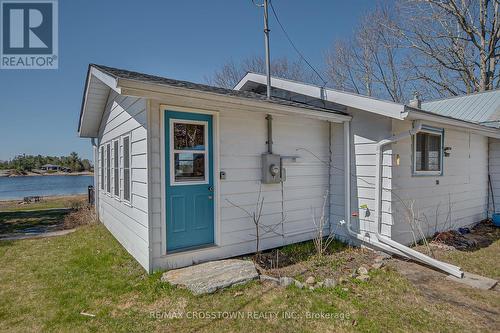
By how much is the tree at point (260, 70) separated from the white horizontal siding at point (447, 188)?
12.5 m

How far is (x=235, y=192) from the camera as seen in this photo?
455cm

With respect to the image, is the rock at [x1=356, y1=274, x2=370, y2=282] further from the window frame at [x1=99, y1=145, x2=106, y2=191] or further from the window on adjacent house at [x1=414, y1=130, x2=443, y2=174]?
the window frame at [x1=99, y1=145, x2=106, y2=191]

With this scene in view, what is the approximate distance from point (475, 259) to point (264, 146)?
13.9 feet

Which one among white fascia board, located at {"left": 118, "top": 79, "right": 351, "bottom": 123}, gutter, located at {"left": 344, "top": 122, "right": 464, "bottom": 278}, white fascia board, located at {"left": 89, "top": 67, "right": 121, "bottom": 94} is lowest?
gutter, located at {"left": 344, "top": 122, "right": 464, "bottom": 278}

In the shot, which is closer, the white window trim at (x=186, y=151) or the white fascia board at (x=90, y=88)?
the white fascia board at (x=90, y=88)

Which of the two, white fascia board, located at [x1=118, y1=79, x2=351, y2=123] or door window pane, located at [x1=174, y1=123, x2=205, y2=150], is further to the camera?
door window pane, located at [x1=174, y1=123, x2=205, y2=150]

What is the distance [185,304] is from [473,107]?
11.1m

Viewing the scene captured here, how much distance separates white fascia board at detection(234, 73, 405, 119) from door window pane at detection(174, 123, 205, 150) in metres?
2.80

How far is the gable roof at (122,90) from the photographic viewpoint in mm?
3363

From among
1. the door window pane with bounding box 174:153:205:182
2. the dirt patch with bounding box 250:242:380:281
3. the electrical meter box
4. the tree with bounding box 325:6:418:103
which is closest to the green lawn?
the dirt patch with bounding box 250:242:380:281

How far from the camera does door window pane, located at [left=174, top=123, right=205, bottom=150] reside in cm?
417

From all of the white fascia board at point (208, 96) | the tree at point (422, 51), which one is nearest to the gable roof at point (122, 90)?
the white fascia board at point (208, 96)

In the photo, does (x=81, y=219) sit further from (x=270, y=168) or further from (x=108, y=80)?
(x=270, y=168)

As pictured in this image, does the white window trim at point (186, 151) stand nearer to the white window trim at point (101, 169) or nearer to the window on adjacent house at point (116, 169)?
the window on adjacent house at point (116, 169)
